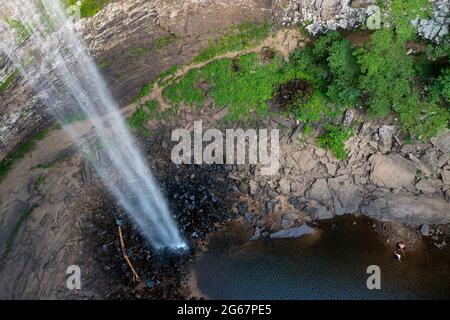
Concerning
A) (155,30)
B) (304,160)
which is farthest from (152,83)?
(304,160)

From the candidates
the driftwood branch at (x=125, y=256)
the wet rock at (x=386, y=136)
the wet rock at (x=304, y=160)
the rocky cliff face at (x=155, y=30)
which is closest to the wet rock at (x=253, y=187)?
the wet rock at (x=304, y=160)

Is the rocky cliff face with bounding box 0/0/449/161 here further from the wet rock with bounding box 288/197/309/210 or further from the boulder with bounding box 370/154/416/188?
the wet rock with bounding box 288/197/309/210

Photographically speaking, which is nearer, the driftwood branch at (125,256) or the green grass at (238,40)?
the driftwood branch at (125,256)

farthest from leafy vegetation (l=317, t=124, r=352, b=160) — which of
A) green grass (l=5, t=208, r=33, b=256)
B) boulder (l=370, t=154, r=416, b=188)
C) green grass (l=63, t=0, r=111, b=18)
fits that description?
green grass (l=5, t=208, r=33, b=256)

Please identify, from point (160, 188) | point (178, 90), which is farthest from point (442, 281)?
point (178, 90)

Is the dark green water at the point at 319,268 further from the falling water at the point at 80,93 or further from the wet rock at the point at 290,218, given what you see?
the falling water at the point at 80,93
